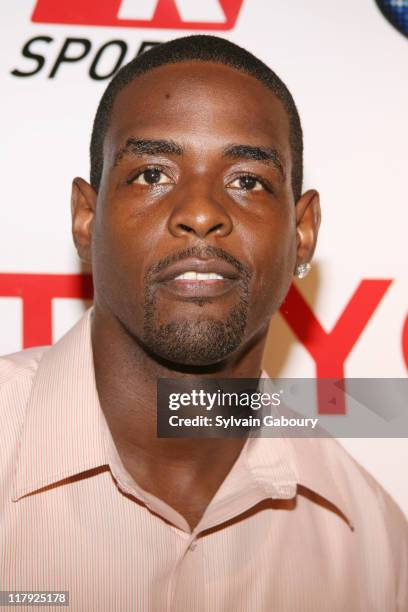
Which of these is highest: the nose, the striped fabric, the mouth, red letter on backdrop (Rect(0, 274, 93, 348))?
red letter on backdrop (Rect(0, 274, 93, 348))

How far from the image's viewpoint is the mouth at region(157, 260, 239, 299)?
38.3 inches

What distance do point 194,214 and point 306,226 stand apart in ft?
1.05

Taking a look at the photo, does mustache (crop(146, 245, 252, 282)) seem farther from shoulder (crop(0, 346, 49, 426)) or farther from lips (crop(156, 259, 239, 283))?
shoulder (crop(0, 346, 49, 426))

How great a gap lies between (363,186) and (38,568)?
94 centimetres

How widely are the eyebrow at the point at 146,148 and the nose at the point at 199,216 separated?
69 mm

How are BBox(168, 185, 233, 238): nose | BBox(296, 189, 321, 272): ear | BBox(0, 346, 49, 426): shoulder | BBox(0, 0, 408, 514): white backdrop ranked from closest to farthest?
BBox(168, 185, 233, 238): nose < BBox(0, 346, 49, 426): shoulder < BBox(296, 189, 321, 272): ear < BBox(0, 0, 408, 514): white backdrop

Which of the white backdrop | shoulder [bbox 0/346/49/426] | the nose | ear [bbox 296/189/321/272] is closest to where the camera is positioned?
the nose

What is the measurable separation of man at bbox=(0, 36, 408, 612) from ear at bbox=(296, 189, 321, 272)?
0.02 meters

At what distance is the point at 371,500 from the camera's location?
127 centimetres

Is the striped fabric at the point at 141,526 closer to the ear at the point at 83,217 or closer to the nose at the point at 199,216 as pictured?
the ear at the point at 83,217

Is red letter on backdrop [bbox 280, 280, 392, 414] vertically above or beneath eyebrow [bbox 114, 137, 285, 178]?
beneath

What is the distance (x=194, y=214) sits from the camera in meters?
0.97

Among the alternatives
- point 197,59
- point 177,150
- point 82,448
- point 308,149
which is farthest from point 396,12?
point 82,448

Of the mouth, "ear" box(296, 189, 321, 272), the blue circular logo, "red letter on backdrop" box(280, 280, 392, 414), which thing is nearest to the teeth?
the mouth
